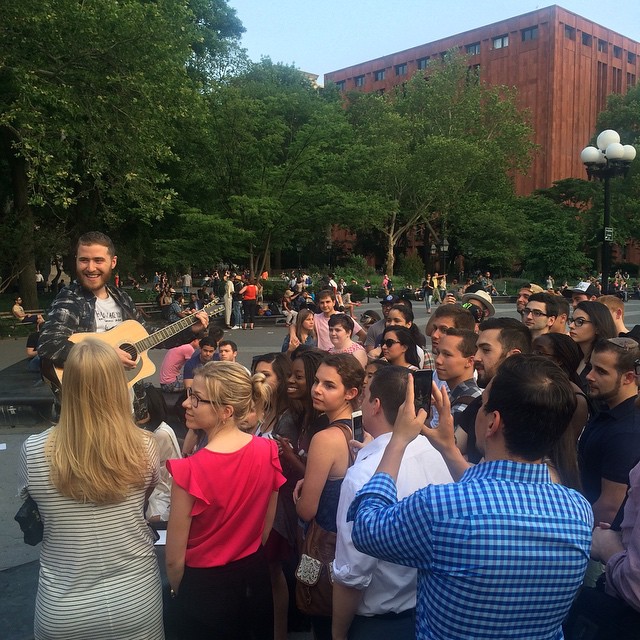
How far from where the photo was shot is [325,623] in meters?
2.93

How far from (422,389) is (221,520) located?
1049 millimetres

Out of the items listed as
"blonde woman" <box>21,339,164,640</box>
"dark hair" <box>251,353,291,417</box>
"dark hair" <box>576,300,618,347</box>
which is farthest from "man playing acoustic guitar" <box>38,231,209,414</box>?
"dark hair" <box>576,300,618,347</box>

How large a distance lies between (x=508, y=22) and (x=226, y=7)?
4754cm

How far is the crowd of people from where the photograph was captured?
69.6 inches

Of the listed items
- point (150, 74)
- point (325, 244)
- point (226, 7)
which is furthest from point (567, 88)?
point (150, 74)

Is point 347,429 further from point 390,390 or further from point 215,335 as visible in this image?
point 215,335

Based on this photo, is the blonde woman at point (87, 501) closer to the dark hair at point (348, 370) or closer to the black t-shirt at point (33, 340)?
the dark hair at point (348, 370)

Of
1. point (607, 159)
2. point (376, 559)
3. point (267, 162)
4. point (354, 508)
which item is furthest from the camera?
point (267, 162)

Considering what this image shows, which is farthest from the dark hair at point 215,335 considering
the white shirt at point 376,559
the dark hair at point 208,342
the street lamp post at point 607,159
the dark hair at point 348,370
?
the street lamp post at point 607,159

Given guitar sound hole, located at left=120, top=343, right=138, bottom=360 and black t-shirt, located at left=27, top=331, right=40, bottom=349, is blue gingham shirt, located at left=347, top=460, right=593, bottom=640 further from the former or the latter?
black t-shirt, located at left=27, top=331, right=40, bottom=349

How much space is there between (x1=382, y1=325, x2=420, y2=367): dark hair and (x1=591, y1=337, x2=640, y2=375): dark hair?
2.09 m

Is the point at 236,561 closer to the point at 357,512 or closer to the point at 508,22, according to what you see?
the point at 357,512

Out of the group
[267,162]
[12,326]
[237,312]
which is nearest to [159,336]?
[12,326]

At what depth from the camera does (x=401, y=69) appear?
252 ft
